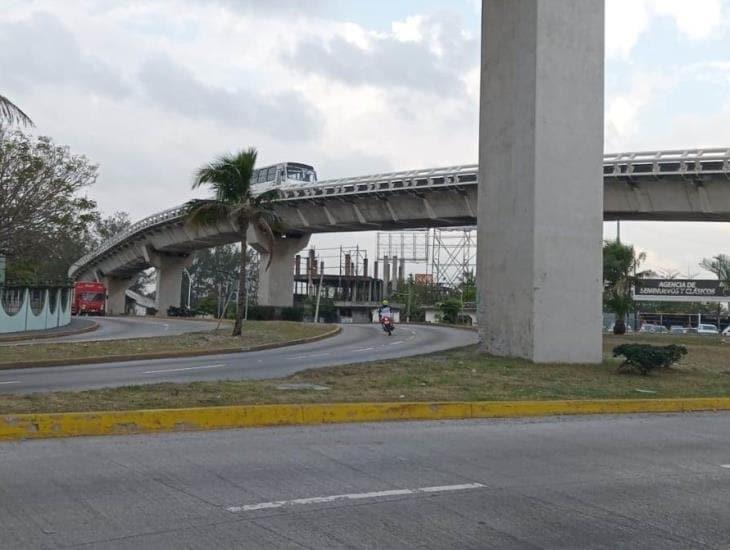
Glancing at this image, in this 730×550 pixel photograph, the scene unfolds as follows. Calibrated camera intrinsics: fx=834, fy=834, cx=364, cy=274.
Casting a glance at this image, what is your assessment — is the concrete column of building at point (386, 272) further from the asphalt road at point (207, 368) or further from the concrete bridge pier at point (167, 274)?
the asphalt road at point (207, 368)

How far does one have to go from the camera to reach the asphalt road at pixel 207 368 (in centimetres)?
1611

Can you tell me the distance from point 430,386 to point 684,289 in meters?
74.3

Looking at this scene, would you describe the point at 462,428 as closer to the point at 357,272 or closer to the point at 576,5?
the point at 576,5

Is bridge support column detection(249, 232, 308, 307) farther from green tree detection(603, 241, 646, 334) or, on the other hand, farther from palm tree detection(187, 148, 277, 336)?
palm tree detection(187, 148, 277, 336)

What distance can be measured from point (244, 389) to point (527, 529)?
26.6 feet

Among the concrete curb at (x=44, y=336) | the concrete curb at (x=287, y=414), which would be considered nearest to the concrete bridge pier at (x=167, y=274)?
the concrete curb at (x=44, y=336)

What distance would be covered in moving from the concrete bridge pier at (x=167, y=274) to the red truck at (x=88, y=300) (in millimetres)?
4965

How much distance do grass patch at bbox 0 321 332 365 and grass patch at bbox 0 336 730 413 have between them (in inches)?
A: 310

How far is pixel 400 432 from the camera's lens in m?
10.8

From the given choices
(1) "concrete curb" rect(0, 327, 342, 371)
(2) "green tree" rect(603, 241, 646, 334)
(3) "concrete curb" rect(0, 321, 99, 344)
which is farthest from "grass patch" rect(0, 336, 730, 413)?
(2) "green tree" rect(603, 241, 646, 334)

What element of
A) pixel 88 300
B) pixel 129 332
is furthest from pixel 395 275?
pixel 129 332

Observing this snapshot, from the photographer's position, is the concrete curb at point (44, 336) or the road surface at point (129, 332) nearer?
the concrete curb at point (44, 336)

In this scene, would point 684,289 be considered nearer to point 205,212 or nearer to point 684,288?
point 684,288

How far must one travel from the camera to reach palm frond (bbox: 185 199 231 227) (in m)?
30.4
